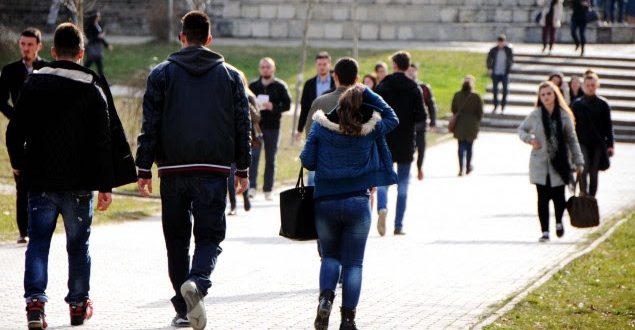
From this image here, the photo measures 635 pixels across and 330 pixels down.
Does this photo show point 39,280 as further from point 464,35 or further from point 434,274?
point 464,35

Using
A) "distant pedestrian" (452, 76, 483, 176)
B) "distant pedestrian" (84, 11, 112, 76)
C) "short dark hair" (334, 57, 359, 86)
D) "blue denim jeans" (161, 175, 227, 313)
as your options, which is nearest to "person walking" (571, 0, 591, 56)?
"distant pedestrian" (84, 11, 112, 76)

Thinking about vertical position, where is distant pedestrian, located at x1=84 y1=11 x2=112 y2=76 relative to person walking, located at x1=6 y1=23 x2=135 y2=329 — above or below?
below

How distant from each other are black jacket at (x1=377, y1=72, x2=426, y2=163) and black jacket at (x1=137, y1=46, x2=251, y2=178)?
6294mm

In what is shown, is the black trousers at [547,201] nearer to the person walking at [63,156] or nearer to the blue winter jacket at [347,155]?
the blue winter jacket at [347,155]

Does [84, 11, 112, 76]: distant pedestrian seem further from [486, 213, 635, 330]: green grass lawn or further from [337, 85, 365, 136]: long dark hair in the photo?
[337, 85, 365, 136]: long dark hair

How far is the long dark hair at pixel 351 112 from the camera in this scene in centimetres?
891

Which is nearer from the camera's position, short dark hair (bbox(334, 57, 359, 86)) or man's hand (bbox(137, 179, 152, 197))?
man's hand (bbox(137, 179, 152, 197))

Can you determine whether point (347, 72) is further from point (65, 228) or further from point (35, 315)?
point (35, 315)

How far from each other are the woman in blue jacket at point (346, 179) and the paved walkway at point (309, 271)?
520 mm

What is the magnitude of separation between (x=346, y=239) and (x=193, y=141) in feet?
3.78

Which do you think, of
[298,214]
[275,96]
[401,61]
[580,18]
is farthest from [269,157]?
[580,18]

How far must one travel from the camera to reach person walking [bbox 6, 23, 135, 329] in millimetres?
8672

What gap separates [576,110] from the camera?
57.3ft

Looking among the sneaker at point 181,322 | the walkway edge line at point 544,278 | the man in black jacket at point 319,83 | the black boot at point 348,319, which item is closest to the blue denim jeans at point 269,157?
the man in black jacket at point 319,83
